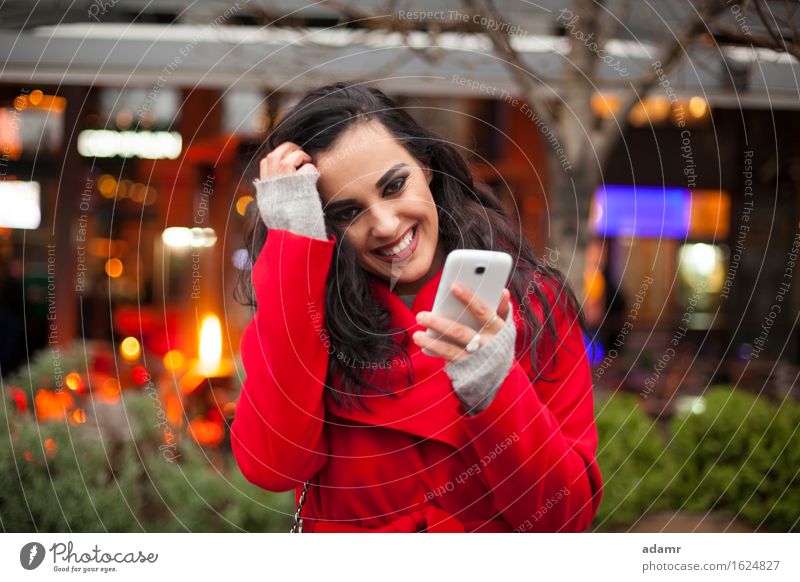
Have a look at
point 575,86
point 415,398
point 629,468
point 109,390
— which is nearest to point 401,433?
point 415,398

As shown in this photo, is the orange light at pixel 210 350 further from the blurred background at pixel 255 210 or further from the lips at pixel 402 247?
the lips at pixel 402 247

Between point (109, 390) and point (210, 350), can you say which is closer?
point (109, 390)

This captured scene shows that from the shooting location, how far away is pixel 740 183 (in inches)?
341

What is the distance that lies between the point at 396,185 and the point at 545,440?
46 centimetres

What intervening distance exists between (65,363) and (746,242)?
6.78 meters

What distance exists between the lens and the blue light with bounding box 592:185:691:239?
825 cm

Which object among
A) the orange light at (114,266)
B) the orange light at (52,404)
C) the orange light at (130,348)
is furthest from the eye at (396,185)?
the orange light at (114,266)

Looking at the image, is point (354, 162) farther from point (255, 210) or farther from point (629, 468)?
point (629, 468)

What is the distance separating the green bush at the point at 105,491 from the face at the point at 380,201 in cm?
170

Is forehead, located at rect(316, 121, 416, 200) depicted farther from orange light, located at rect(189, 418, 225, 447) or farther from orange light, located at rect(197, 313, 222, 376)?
orange light, located at rect(197, 313, 222, 376)

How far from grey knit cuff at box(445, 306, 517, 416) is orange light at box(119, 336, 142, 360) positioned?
559 centimetres

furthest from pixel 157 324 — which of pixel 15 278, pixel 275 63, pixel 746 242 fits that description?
pixel 746 242

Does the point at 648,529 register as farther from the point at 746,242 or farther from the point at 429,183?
the point at 746,242

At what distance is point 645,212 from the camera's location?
8258 mm
